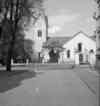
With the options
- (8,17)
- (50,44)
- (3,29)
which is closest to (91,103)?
(3,29)

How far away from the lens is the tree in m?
25.3

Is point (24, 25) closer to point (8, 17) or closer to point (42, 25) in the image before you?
Answer: point (8, 17)

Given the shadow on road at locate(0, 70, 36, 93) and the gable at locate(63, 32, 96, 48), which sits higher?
the gable at locate(63, 32, 96, 48)

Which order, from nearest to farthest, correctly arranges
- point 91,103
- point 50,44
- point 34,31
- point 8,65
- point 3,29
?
point 91,103 → point 3,29 → point 8,65 → point 50,44 → point 34,31

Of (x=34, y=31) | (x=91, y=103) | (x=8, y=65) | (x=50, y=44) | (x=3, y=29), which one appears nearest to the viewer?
(x=91, y=103)

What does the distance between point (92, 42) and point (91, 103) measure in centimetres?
4540

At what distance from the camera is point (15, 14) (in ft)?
85.6

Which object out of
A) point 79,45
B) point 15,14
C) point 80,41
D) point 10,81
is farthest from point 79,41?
point 10,81

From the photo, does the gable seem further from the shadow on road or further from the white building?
the shadow on road

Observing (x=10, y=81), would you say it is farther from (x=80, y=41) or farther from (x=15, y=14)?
(x=80, y=41)

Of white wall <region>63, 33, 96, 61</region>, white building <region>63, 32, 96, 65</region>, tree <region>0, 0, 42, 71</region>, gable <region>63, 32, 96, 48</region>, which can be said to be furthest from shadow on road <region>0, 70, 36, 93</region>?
gable <region>63, 32, 96, 48</region>

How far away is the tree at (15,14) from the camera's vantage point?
2530 centimetres

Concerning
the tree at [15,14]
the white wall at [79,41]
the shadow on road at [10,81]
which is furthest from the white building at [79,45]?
the shadow on road at [10,81]

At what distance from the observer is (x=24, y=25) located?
2706 centimetres
